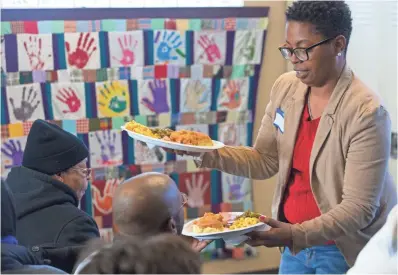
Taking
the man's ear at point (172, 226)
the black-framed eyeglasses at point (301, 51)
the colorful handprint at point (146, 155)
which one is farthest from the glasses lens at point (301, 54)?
the colorful handprint at point (146, 155)

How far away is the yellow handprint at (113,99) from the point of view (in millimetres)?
3270

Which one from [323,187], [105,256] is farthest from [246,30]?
[105,256]

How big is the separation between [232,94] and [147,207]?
79.4 inches

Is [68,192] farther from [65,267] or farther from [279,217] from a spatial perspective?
[279,217]

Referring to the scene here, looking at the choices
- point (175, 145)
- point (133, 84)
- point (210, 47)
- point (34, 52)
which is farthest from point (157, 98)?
point (175, 145)

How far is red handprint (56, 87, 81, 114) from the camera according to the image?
126 inches

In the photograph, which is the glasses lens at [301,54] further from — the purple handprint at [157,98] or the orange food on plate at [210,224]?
the purple handprint at [157,98]

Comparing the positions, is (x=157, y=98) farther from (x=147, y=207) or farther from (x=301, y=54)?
(x=147, y=207)

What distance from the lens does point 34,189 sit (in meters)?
2.04

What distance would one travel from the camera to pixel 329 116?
6.46 ft

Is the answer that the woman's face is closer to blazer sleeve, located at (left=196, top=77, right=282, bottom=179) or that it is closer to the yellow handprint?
blazer sleeve, located at (left=196, top=77, right=282, bottom=179)

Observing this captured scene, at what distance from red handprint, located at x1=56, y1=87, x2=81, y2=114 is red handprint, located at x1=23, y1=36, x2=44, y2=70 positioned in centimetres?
18

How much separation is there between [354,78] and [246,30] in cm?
150

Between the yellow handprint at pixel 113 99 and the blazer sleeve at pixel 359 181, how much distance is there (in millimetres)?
1618
